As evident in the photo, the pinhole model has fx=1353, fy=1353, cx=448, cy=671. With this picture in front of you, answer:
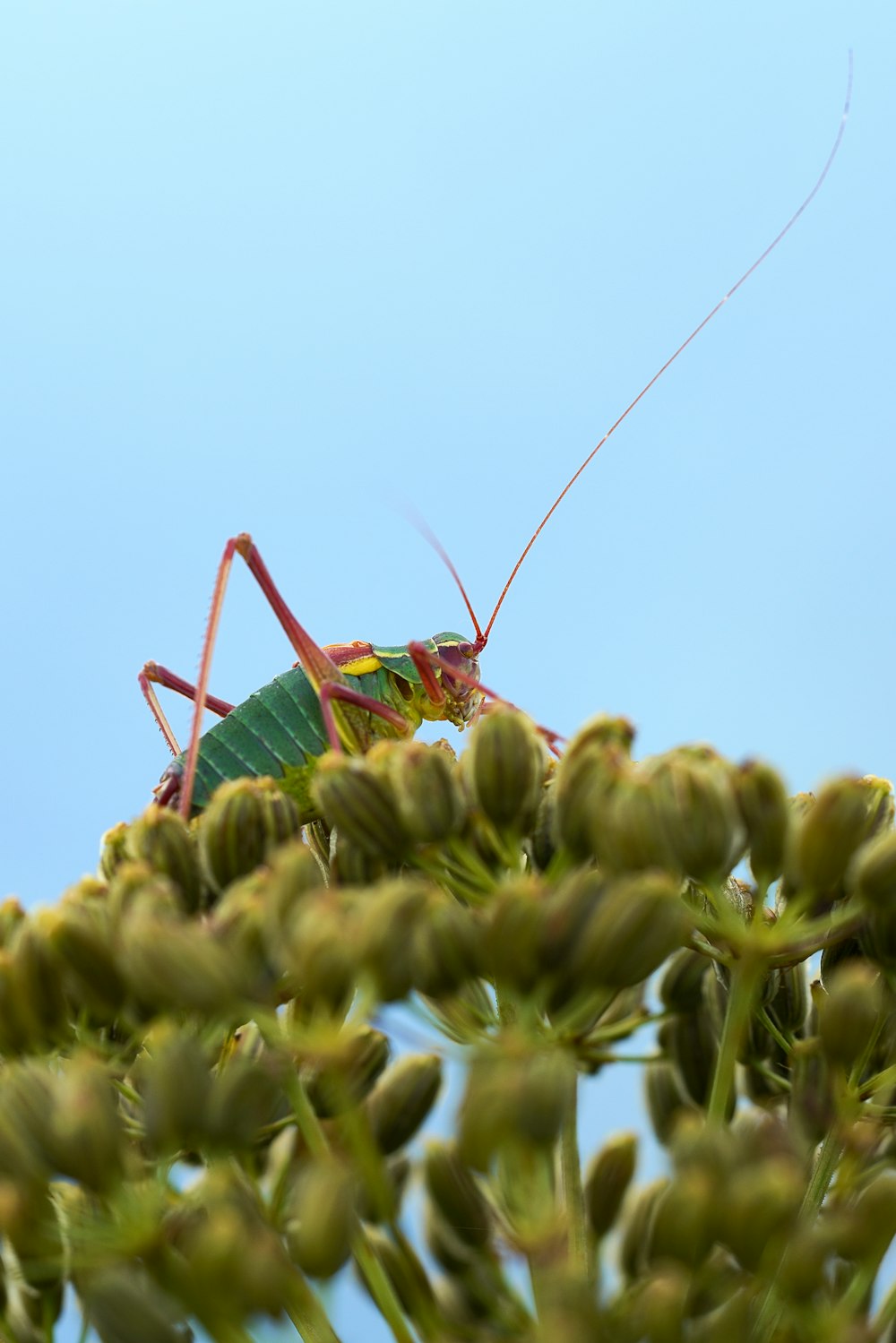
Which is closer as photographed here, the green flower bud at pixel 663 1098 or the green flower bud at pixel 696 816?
the green flower bud at pixel 696 816

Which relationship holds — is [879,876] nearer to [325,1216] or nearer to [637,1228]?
[637,1228]

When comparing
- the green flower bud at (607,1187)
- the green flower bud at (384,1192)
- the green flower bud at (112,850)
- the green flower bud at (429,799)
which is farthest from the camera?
the green flower bud at (112,850)

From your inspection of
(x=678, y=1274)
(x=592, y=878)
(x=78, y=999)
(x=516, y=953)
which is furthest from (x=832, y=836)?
(x=78, y=999)

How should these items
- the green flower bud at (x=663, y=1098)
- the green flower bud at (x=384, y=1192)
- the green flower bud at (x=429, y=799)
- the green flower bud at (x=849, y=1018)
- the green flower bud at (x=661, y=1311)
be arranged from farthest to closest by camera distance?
the green flower bud at (x=663, y=1098) → the green flower bud at (x=429, y=799) → the green flower bud at (x=849, y=1018) → the green flower bud at (x=384, y=1192) → the green flower bud at (x=661, y=1311)

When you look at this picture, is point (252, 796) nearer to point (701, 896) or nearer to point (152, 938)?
point (152, 938)

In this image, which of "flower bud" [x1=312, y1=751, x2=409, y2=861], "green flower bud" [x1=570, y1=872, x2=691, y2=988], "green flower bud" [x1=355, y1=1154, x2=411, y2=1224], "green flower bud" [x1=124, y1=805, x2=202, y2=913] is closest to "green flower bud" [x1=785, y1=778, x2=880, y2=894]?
"green flower bud" [x1=570, y1=872, x2=691, y2=988]

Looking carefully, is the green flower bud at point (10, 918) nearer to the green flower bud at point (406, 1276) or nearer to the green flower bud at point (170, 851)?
the green flower bud at point (170, 851)

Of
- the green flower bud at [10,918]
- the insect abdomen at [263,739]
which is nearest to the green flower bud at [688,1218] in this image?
the green flower bud at [10,918]

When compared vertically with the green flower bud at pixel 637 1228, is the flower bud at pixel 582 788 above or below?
above

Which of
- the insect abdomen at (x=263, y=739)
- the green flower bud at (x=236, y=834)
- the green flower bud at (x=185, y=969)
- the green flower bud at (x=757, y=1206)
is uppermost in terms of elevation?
the insect abdomen at (x=263, y=739)
